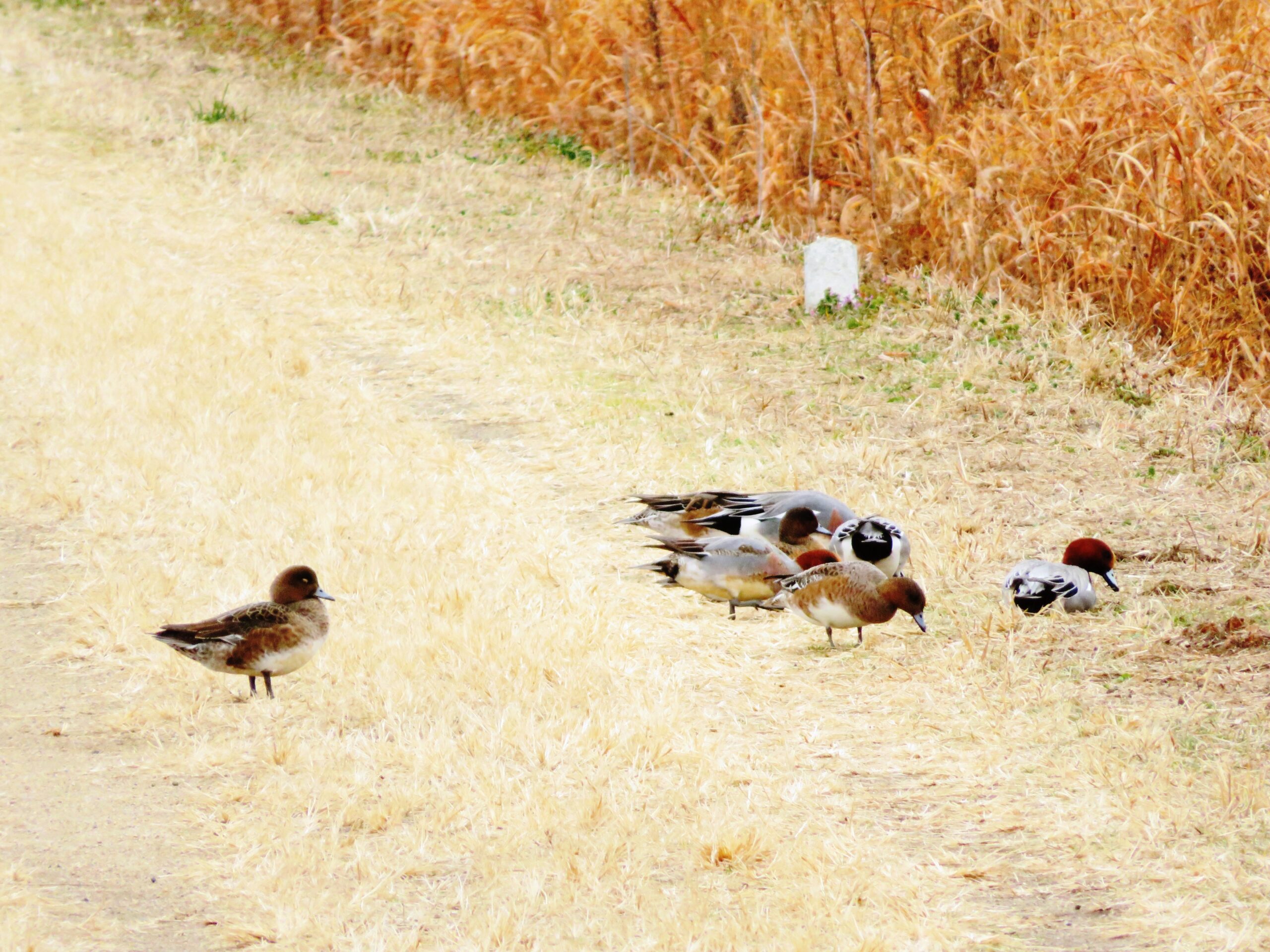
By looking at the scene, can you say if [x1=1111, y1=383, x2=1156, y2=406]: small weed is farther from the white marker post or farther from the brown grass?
the white marker post

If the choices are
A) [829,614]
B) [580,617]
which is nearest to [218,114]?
[580,617]

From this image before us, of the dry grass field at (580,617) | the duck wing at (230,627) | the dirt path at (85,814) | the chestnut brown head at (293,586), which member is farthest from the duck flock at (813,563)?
the dirt path at (85,814)

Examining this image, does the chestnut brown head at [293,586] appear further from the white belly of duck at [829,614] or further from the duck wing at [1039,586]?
the duck wing at [1039,586]

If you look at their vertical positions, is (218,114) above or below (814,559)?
above

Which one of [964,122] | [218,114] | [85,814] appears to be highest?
[964,122]

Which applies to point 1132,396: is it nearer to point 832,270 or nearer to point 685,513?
point 832,270

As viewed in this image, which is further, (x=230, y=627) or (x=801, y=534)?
(x=801, y=534)

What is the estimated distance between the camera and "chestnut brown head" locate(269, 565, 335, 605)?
17.3ft

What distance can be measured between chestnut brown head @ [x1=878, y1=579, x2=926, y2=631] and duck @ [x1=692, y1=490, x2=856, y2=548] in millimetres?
904

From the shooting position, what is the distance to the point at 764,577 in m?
6.02

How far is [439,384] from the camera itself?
366 inches

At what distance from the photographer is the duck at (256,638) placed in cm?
512

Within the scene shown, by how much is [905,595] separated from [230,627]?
2.28 m

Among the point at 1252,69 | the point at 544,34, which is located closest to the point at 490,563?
the point at 1252,69
